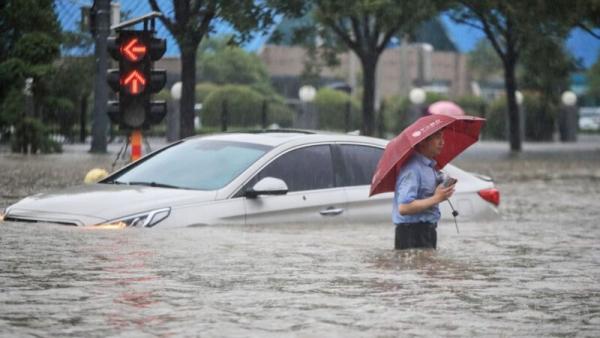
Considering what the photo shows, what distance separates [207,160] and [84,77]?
29.6 meters

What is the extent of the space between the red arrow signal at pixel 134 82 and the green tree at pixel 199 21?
1171cm

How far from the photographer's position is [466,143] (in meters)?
12.8

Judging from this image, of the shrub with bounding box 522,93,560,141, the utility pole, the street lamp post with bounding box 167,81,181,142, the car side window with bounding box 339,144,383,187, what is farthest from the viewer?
the shrub with bounding box 522,93,560,141

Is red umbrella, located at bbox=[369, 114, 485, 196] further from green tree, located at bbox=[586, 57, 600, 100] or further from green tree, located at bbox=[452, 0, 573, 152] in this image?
green tree, located at bbox=[586, 57, 600, 100]

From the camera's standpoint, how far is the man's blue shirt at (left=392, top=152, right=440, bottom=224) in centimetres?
1173

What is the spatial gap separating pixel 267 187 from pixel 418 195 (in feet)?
6.40

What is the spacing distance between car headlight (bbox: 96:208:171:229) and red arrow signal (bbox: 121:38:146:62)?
643 cm

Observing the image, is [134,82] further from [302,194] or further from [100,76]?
[100,76]

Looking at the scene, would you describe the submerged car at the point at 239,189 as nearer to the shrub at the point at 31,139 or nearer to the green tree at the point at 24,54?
the green tree at the point at 24,54

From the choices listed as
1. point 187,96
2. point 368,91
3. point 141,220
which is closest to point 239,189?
point 141,220

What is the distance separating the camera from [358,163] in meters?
14.5

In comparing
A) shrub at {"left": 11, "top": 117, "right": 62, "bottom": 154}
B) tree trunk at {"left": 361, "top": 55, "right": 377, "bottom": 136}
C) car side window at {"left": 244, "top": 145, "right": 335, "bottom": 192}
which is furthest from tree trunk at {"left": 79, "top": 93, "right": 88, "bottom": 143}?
car side window at {"left": 244, "top": 145, "right": 335, "bottom": 192}

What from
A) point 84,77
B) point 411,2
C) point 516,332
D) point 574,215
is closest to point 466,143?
point 516,332

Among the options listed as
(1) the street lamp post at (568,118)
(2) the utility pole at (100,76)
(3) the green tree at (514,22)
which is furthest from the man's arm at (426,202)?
(1) the street lamp post at (568,118)
